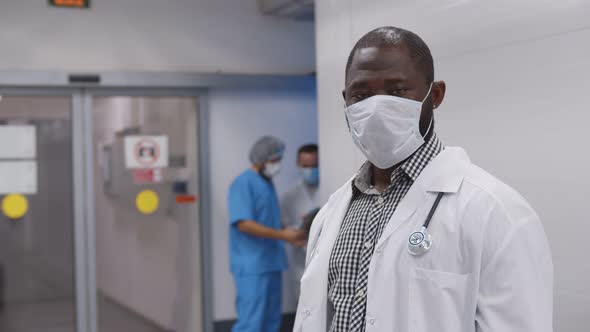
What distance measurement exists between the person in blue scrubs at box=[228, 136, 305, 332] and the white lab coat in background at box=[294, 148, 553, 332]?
2.71 m

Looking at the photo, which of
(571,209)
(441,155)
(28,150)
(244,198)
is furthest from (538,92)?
(28,150)

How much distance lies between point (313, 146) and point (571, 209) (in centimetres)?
249

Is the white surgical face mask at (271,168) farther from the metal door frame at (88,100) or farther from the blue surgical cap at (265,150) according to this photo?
the metal door frame at (88,100)

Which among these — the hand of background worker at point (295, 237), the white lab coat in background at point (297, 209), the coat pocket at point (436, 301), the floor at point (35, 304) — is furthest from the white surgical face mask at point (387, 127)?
the floor at point (35, 304)

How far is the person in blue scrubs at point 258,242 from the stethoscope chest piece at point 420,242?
9.00 feet

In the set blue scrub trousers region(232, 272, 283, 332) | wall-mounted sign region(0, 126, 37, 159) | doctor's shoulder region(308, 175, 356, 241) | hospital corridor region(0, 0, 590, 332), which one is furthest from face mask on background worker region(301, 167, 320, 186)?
doctor's shoulder region(308, 175, 356, 241)

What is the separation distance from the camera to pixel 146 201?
14.2 ft

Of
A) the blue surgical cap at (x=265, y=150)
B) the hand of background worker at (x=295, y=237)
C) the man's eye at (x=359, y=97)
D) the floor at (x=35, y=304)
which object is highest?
the man's eye at (x=359, y=97)

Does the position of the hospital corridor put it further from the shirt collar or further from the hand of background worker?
the shirt collar

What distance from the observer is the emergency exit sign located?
3.99 meters

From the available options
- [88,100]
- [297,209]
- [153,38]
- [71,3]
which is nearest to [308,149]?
[297,209]

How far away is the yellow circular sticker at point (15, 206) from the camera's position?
397cm

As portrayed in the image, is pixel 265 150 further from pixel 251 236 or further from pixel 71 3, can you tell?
pixel 71 3

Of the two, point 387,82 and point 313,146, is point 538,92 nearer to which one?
point 387,82
